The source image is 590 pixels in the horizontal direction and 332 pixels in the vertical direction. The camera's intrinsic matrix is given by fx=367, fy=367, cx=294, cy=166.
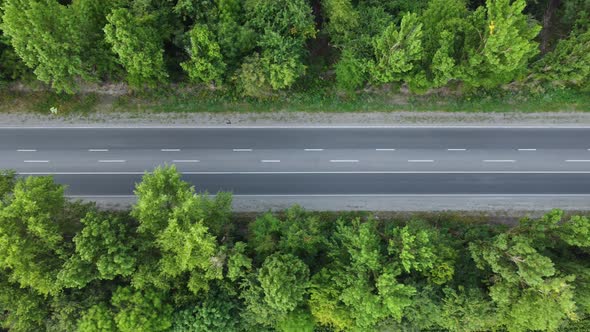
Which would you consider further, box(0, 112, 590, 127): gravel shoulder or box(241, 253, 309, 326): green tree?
box(0, 112, 590, 127): gravel shoulder

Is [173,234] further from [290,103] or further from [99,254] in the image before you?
[290,103]

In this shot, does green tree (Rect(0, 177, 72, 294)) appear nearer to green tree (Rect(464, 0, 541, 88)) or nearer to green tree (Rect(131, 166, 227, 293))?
green tree (Rect(131, 166, 227, 293))

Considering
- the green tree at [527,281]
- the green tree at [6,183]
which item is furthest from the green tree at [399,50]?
the green tree at [6,183]

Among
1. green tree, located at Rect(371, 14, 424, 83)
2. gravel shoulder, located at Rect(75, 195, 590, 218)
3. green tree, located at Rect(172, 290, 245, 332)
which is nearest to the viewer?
green tree, located at Rect(172, 290, 245, 332)

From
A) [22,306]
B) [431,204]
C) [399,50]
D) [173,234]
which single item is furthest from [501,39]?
[22,306]

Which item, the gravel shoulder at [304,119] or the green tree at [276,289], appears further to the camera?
the gravel shoulder at [304,119]

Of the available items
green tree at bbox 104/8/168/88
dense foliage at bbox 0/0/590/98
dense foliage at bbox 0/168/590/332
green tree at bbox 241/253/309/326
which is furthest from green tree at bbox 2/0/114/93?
green tree at bbox 241/253/309/326

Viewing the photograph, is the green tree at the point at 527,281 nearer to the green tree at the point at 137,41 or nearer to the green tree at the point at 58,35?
the green tree at the point at 137,41
